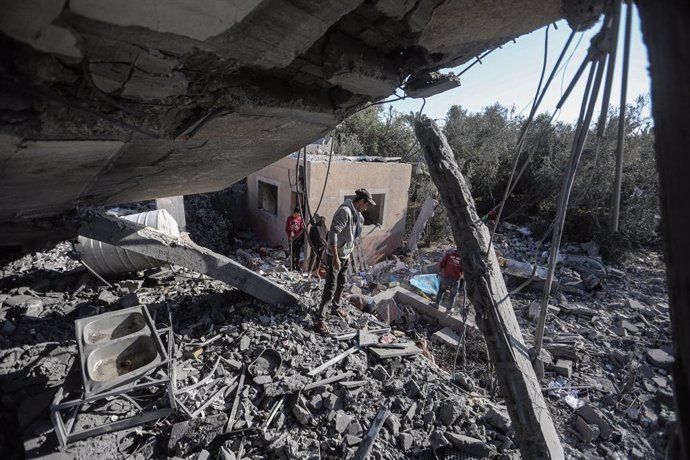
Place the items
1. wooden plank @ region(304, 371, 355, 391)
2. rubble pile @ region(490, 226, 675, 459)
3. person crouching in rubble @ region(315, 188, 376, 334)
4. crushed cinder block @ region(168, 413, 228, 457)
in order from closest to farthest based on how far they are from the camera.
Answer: crushed cinder block @ region(168, 413, 228, 457) < wooden plank @ region(304, 371, 355, 391) < rubble pile @ region(490, 226, 675, 459) < person crouching in rubble @ region(315, 188, 376, 334)

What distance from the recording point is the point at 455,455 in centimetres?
349

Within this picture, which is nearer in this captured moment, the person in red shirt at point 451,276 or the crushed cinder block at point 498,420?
the crushed cinder block at point 498,420

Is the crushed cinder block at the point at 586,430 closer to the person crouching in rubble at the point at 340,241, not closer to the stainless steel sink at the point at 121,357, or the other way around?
the person crouching in rubble at the point at 340,241

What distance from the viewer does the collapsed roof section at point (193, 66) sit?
3.32 ft

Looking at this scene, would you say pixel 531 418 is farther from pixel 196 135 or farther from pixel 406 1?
pixel 196 135

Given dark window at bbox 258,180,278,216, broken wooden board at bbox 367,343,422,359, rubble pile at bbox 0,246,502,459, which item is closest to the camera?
rubble pile at bbox 0,246,502,459

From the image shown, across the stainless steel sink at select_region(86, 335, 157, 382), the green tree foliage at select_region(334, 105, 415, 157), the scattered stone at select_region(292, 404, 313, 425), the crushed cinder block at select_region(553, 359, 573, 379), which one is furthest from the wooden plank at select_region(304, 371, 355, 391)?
the green tree foliage at select_region(334, 105, 415, 157)

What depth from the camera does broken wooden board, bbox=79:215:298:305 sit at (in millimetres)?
4281

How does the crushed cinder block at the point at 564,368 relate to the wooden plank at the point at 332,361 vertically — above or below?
below

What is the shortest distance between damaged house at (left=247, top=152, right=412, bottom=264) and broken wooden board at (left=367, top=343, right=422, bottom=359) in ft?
17.0

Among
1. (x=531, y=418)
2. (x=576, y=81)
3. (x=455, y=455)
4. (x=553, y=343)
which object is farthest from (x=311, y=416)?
(x=553, y=343)

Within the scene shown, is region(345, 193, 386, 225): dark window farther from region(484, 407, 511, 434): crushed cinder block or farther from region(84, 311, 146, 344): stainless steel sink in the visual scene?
region(84, 311, 146, 344): stainless steel sink

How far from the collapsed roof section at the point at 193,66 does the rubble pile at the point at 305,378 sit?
194 centimetres

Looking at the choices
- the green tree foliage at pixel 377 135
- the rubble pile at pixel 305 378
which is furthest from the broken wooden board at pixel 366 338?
the green tree foliage at pixel 377 135
